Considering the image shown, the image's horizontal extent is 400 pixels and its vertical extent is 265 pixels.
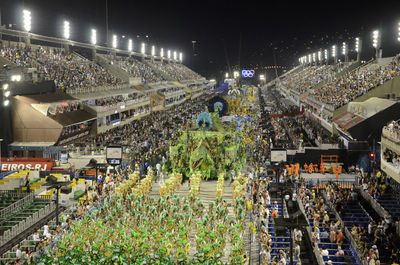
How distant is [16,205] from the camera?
27047mm

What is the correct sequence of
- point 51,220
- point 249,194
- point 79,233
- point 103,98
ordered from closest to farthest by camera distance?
point 79,233
point 51,220
point 249,194
point 103,98

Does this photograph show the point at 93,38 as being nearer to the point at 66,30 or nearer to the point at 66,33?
the point at 66,33

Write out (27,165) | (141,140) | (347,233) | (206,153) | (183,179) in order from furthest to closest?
(141,140) < (27,165) < (183,179) < (206,153) < (347,233)

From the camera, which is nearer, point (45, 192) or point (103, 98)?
point (45, 192)

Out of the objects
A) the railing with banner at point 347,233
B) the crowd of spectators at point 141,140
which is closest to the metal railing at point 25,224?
the crowd of spectators at point 141,140

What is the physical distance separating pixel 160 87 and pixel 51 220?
73343 mm

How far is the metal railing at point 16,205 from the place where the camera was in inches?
997

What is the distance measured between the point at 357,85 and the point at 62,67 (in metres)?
35.9

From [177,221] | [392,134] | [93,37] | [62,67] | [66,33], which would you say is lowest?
[177,221]

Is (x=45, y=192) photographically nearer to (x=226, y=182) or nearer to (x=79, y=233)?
(x=79, y=233)

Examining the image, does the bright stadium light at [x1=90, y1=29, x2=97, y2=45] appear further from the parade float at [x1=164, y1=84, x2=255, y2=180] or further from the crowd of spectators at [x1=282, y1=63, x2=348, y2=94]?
the parade float at [x1=164, y1=84, x2=255, y2=180]

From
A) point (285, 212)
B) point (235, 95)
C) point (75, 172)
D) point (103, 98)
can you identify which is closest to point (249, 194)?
point (285, 212)

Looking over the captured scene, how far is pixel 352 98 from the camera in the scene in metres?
46.0

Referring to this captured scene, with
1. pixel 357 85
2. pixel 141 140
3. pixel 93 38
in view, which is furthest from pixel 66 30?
pixel 357 85
